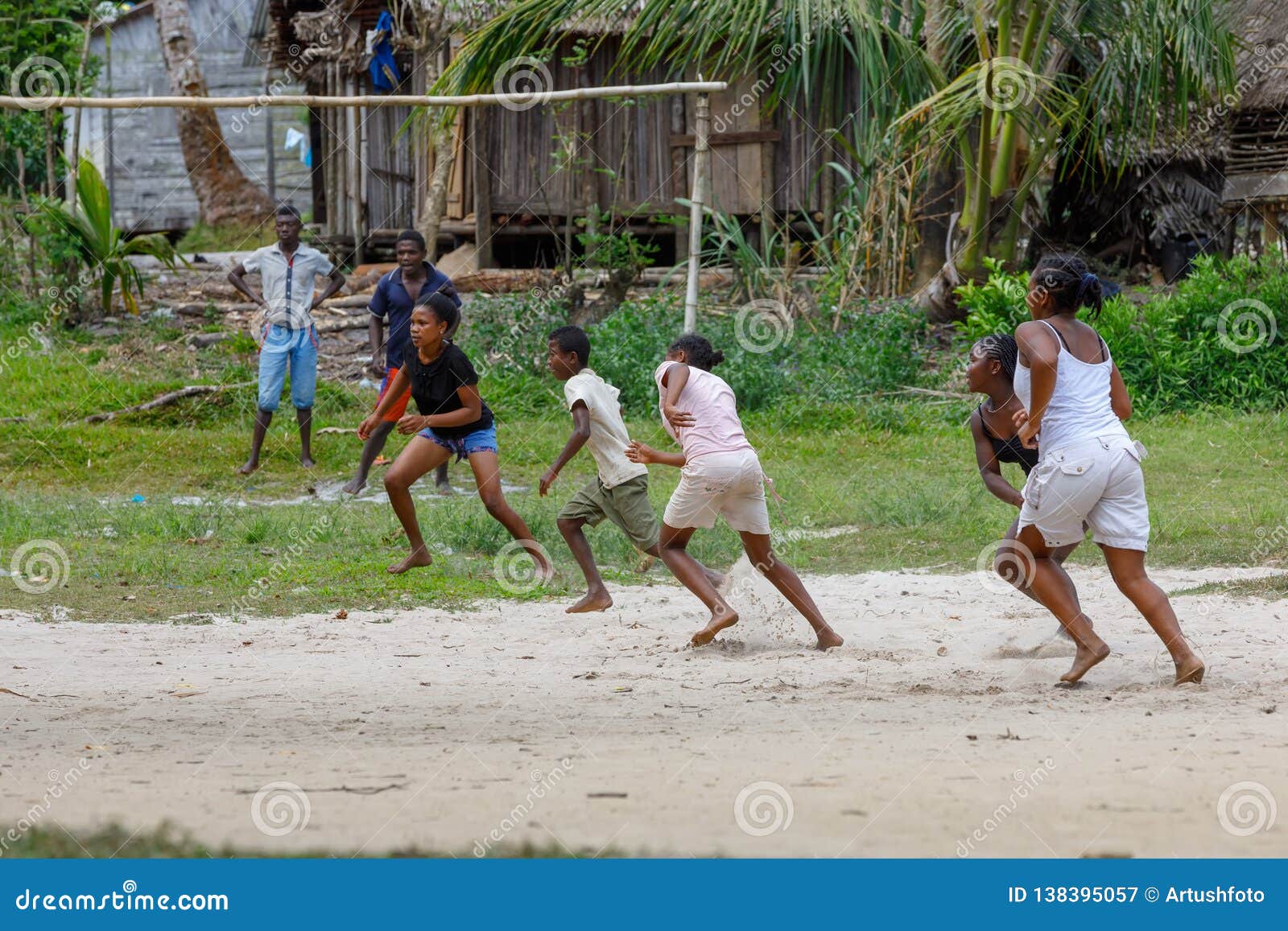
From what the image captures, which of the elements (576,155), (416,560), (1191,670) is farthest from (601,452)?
(576,155)

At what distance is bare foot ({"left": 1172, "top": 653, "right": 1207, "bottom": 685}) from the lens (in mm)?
4895

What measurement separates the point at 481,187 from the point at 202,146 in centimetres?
644

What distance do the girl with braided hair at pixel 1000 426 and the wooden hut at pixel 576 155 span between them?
9814 mm

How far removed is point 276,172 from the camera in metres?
24.2

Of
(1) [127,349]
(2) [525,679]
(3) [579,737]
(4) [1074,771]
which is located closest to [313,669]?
(2) [525,679]

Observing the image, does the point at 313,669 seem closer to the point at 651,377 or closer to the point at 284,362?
the point at 284,362

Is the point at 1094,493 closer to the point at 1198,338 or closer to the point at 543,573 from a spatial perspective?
the point at 543,573


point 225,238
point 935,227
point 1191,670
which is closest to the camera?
point 1191,670

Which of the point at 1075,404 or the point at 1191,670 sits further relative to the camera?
the point at 1191,670

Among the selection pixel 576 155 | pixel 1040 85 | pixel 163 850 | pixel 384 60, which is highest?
pixel 384 60

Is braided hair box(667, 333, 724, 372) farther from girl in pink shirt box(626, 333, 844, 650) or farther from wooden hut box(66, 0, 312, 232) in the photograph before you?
wooden hut box(66, 0, 312, 232)

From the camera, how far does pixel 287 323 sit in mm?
10453

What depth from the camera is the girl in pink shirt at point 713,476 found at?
18.6ft

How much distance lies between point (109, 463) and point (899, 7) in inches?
301
